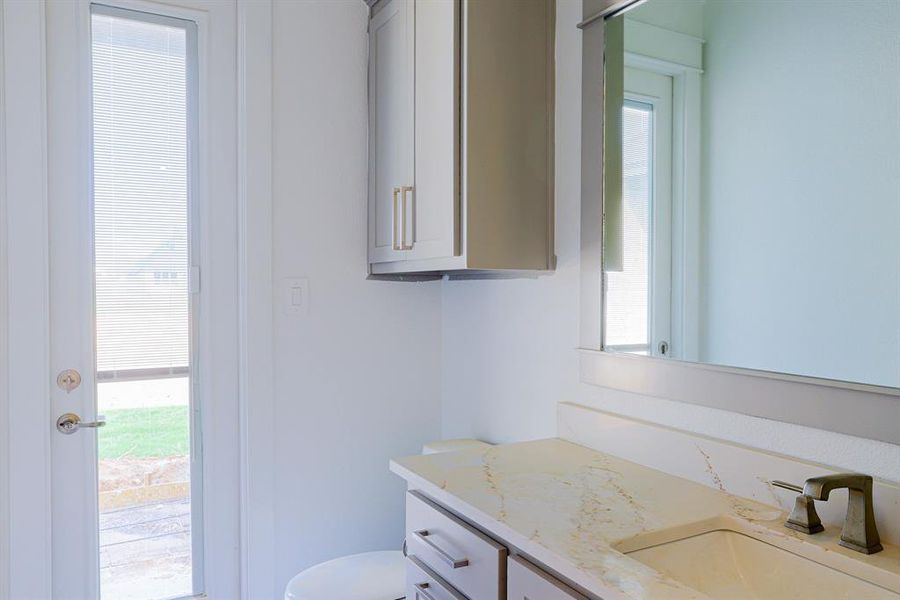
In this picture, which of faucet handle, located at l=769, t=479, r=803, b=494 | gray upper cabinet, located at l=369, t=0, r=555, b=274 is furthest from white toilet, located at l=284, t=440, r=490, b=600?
faucet handle, located at l=769, t=479, r=803, b=494

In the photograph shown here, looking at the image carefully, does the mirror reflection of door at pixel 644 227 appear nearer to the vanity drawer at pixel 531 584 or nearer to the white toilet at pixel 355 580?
the vanity drawer at pixel 531 584

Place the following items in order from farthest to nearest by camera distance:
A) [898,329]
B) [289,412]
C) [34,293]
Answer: [289,412] → [34,293] → [898,329]

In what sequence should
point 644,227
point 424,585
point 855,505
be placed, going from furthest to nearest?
point 644,227, point 424,585, point 855,505

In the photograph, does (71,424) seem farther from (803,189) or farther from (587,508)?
(803,189)

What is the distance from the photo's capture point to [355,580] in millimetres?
1792

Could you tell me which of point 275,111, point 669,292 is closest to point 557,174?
point 669,292

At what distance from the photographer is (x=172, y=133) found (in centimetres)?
197

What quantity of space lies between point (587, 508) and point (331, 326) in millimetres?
1219

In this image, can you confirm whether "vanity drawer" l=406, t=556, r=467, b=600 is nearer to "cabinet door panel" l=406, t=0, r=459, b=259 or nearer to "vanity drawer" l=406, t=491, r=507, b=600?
"vanity drawer" l=406, t=491, r=507, b=600

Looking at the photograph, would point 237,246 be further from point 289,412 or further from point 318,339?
point 289,412

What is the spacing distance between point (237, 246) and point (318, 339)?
39cm

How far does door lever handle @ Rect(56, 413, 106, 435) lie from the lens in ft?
5.97

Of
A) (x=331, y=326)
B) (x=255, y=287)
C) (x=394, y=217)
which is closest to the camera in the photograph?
(x=394, y=217)

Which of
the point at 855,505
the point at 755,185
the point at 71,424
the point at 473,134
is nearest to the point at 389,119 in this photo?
the point at 473,134
